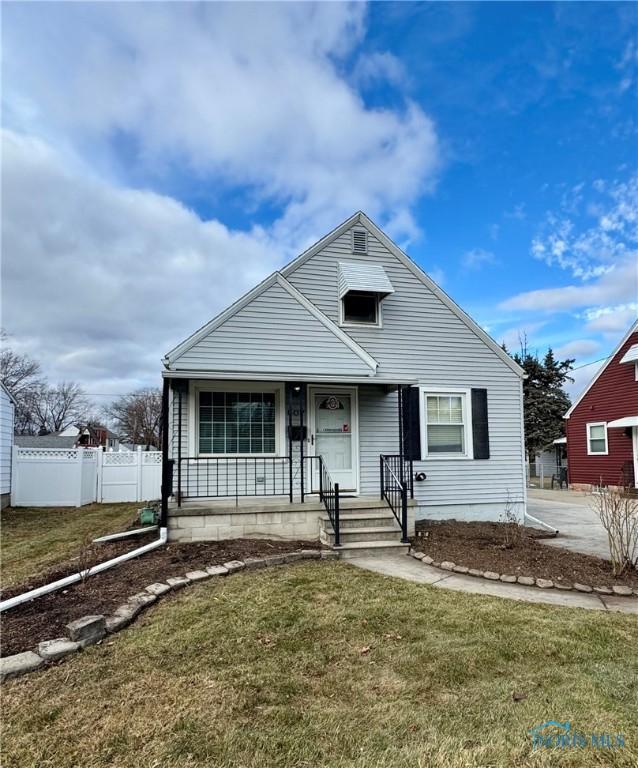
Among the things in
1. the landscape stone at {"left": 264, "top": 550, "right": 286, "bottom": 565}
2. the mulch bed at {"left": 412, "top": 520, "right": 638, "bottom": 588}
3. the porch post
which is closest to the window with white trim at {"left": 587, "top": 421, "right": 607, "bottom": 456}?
the mulch bed at {"left": 412, "top": 520, "right": 638, "bottom": 588}

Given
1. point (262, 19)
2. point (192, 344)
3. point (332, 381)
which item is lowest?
point (332, 381)

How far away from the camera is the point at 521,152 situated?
38.5 feet

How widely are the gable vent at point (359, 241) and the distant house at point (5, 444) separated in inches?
420

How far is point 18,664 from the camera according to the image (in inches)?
128

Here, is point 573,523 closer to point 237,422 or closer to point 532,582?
point 532,582

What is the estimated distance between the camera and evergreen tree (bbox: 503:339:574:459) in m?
28.4

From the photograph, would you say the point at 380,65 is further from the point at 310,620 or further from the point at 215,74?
the point at 310,620

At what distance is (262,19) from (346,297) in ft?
16.2

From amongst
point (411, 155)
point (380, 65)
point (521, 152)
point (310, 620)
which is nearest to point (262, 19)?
point (380, 65)

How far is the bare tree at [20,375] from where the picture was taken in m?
32.6

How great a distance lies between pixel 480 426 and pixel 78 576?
7.77 metres

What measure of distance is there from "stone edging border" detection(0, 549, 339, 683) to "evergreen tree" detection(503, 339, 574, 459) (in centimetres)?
2647

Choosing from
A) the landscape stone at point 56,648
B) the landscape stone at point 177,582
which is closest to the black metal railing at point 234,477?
the landscape stone at point 177,582

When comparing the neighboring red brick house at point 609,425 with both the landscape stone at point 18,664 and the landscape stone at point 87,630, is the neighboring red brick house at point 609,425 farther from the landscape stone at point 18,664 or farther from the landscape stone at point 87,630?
the landscape stone at point 18,664
